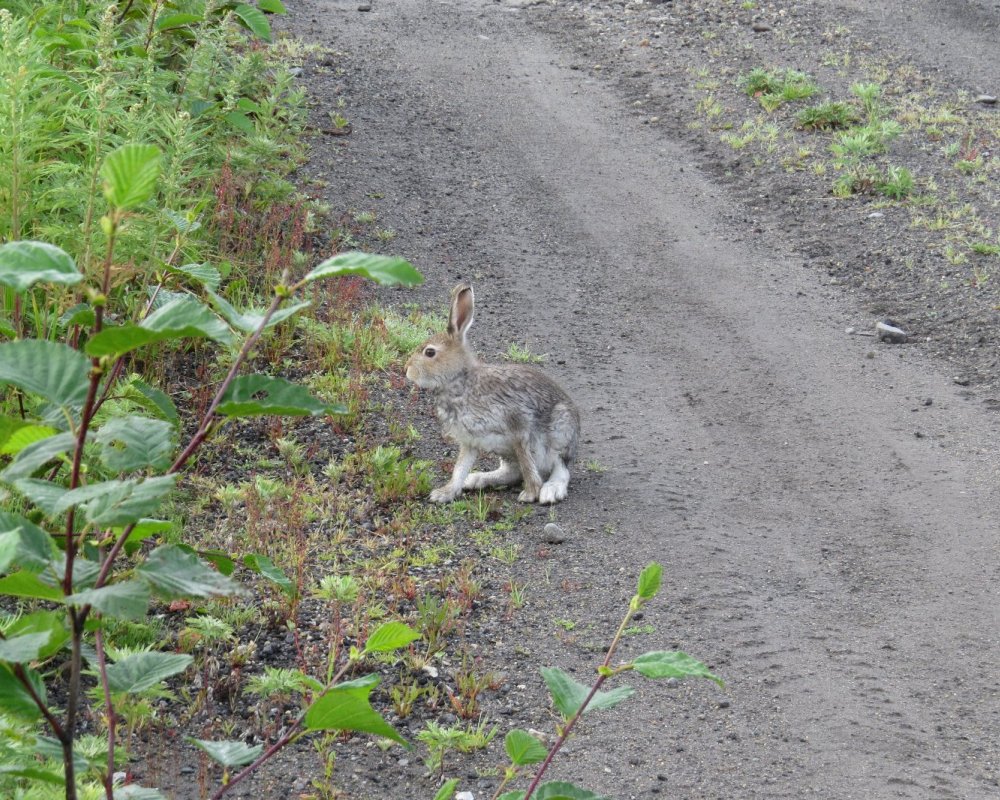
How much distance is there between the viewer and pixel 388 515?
6.98 metres

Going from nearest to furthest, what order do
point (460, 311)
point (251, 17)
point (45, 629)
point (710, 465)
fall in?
point (45, 629) → point (460, 311) → point (710, 465) → point (251, 17)

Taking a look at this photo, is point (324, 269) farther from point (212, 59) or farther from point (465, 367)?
point (212, 59)

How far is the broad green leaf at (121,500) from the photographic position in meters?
2.01

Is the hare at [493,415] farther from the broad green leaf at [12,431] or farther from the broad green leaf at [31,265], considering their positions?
the broad green leaf at [31,265]

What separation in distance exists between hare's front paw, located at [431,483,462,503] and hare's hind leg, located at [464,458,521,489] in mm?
219

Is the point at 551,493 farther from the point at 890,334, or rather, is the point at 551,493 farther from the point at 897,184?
the point at 897,184

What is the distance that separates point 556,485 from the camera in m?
7.39

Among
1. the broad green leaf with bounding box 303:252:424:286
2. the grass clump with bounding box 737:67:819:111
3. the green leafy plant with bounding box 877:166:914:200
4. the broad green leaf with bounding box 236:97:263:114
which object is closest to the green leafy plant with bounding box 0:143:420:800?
the broad green leaf with bounding box 303:252:424:286

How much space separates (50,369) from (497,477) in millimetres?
5575

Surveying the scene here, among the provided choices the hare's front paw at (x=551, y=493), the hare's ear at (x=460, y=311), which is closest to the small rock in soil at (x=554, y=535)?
the hare's front paw at (x=551, y=493)

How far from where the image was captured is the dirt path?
5297 millimetres

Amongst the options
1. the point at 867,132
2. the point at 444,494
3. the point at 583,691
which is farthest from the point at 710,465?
the point at 867,132

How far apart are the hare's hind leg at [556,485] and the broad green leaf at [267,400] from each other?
523 centimetres

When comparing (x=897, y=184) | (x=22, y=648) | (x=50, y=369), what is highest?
(x=50, y=369)
